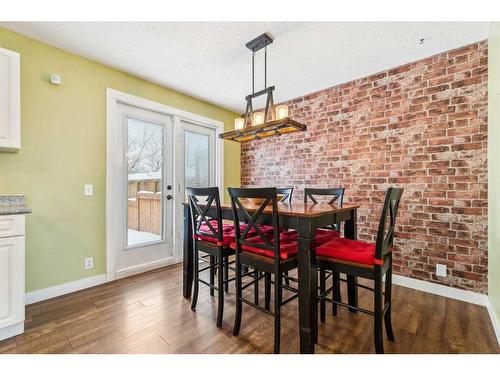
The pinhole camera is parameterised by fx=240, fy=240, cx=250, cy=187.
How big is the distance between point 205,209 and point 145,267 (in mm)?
1598

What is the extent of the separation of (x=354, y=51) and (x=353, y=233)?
5.86ft

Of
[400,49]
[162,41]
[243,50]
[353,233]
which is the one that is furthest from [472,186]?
[162,41]

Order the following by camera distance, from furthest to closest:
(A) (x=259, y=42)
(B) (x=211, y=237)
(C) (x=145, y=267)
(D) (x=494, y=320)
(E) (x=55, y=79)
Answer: (C) (x=145, y=267) → (E) (x=55, y=79) → (A) (x=259, y=42) → (B) (x=211, y=237) → (D) (x=494, y=320)

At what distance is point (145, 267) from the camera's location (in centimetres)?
307

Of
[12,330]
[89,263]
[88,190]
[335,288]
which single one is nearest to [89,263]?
[89,263]

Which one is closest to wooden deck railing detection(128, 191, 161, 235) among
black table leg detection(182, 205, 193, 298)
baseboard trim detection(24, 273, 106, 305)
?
baseboard trim detection(24, 273, 106, 305)

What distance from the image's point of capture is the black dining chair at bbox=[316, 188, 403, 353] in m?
1.46

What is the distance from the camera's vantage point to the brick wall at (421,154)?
7.27 feet

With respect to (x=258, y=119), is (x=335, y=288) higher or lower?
lower

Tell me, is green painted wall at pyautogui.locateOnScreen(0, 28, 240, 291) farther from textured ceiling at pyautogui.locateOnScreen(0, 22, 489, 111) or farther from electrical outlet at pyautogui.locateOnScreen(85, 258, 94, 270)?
textured ceiling at pyautogui.locateOnScreen(0, 22, 489, 111)

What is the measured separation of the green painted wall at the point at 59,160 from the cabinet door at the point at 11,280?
60 centimetres

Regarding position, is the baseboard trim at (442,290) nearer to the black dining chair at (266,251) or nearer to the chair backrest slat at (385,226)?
the chair backrest slat at (385,226)

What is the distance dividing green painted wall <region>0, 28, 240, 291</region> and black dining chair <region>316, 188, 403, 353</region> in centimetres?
242

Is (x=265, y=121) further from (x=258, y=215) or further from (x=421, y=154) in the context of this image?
(x=421, y=154)
